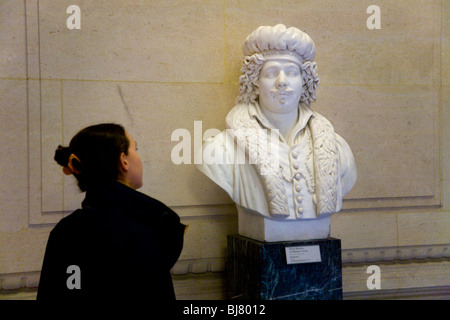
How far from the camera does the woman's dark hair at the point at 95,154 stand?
201cm

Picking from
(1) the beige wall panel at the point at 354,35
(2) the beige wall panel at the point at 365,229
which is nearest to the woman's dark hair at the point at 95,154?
(1) the beige wall panel at the point at 354,35

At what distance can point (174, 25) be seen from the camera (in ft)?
11.8

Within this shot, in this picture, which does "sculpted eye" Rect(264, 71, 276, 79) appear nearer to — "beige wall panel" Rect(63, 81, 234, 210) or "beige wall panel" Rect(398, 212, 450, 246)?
"beige wall panel" Rect(63, 81, 234, 210)

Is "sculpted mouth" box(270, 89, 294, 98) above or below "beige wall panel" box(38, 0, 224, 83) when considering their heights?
below

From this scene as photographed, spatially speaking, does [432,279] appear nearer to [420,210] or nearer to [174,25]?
[420,210]

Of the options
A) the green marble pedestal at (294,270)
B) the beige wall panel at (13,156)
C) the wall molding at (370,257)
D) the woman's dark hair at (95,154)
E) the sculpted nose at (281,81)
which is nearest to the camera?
the woman's dark hair at (95,154)

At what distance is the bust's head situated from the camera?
3.02 metres

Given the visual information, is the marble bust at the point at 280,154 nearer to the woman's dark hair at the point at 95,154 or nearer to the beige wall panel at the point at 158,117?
the beige wall panel at the point at 158,117

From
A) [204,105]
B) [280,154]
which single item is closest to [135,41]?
[204,105]

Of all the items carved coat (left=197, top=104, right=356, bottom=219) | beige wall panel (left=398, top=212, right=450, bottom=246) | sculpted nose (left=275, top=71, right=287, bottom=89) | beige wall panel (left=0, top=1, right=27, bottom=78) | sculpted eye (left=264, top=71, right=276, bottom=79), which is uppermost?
beige wall panel (left=0, top=1, right=27, bottom=78)

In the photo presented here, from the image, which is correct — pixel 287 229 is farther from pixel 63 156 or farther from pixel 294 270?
pixel 63 156

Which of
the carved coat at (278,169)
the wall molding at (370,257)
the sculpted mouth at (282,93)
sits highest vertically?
the sculpted mouth at (282,93)

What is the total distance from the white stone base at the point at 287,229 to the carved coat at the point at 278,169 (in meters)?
0.05

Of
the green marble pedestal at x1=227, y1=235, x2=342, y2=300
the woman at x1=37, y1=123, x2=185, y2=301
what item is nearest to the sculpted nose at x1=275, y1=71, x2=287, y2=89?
the green marble pedestal at x1=227, y1=235, x2=342, y2=300
